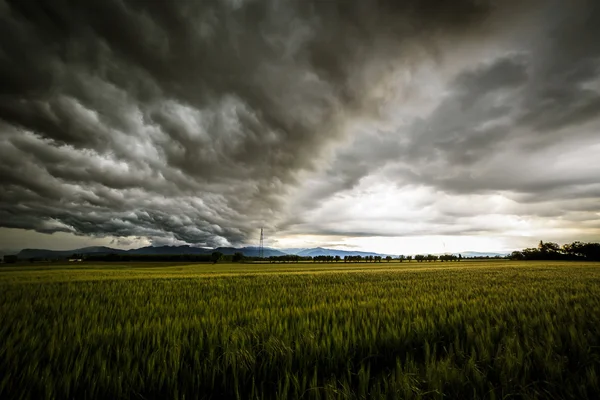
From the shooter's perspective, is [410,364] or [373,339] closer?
[410,364]

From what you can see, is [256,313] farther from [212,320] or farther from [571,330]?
[571,330]

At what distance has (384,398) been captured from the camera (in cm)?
209

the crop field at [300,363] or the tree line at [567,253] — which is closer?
the crop field at [300,363]

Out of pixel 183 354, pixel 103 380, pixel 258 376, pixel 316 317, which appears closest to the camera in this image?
pixel 103 380

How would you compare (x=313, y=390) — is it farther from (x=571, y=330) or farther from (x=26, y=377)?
(x=571, y=330)

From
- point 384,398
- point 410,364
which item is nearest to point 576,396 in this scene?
point 410,364

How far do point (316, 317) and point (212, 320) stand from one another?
1.98 m

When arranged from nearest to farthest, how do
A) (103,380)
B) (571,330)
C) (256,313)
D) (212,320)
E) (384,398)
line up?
(384,398) → (103,380) → (571,330) → (212,320) → (256,313)

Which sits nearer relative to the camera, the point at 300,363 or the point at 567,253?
the point at 300,363

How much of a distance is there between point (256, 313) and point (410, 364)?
339 centimetres

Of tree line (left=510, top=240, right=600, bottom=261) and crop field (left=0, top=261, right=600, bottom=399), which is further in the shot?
tree line (left=510, top=240, right=600, bottom=261)

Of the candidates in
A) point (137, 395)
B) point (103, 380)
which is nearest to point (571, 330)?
point (137, 395)

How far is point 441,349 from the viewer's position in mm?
3756

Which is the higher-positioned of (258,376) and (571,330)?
(571,330)
